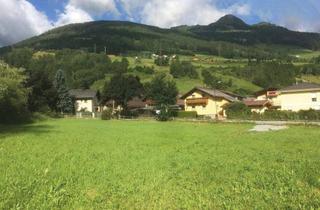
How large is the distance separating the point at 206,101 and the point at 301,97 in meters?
20.0

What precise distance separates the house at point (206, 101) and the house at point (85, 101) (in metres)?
36.6

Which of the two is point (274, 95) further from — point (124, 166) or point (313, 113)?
point (124, 166)

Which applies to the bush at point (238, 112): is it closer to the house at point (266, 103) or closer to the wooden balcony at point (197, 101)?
the house at point (266, 103)

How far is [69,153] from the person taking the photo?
2128 centimetres

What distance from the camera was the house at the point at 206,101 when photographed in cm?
10006

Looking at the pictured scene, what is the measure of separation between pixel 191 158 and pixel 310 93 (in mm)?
77530

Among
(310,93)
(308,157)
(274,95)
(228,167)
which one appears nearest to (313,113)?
(310,93)

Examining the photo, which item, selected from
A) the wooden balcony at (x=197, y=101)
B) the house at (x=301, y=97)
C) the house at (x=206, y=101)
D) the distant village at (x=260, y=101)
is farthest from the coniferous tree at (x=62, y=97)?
the house at (x=301, y=97)

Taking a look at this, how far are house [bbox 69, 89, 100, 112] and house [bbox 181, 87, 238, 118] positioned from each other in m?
36.6

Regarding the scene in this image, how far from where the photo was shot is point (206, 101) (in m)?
100

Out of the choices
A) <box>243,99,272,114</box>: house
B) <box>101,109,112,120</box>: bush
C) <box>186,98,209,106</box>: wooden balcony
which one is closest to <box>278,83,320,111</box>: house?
<box>243,99,272,114</box>: house

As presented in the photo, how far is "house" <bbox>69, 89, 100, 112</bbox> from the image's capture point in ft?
427

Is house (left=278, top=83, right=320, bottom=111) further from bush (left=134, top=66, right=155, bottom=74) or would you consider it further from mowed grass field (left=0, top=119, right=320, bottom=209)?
bush (left=134, top=66, right=155, bottom=74)

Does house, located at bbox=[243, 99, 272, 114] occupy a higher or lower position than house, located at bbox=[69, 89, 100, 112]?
lower
